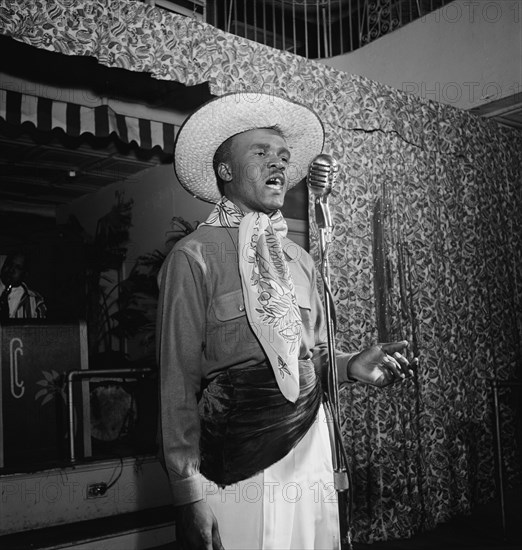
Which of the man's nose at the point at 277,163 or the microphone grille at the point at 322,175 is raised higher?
the man's nose at the point at 277,163

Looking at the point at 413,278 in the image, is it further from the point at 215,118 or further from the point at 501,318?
the point at 215,118

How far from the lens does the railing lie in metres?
4.99

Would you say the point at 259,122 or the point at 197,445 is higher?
the point at 259,122

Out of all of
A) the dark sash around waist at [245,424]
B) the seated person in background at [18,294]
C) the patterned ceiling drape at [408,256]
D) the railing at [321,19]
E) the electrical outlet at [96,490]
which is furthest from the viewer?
the railing at [321,19]

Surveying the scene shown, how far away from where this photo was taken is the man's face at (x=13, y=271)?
4.69 meters

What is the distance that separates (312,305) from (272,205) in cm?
31

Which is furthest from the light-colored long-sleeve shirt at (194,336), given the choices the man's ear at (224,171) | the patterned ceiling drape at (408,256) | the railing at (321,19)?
the railing at (321,19)

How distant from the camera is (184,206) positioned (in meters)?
5.68

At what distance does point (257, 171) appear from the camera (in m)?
1.50

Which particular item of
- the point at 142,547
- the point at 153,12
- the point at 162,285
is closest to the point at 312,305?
the point at 162,285

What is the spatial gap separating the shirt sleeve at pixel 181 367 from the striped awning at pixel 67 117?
217cm

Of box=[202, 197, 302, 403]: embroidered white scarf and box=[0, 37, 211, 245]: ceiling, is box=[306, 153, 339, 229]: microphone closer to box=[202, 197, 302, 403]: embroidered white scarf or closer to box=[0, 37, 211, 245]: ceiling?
box=[202, 197, 302, 403]: embroidered white scarf

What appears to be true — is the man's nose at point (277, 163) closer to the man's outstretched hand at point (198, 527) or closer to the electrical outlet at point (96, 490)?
the man's outstretched hand at point (198, 527)

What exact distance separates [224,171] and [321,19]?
15.5 feet
